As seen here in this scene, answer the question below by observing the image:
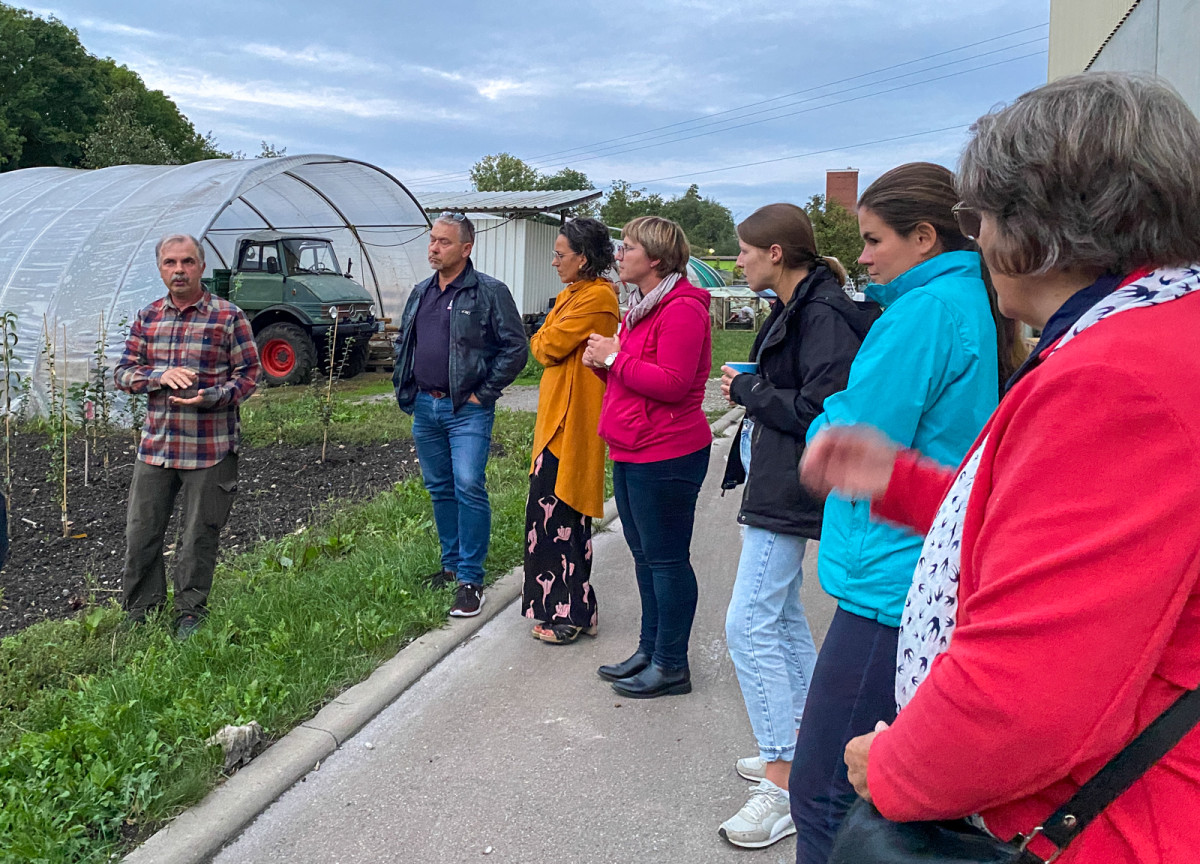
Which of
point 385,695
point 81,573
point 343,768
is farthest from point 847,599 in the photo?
point 81,573

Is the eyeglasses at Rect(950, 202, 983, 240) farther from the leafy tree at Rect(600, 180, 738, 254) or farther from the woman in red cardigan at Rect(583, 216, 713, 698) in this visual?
the leafy tree at Rect(600, 180, 738, 254)

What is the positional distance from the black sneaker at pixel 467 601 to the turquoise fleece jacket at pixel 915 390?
320 centimetres

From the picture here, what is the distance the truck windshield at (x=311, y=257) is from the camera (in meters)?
16.9

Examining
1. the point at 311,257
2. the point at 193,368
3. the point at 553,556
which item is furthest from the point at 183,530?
the point at 311,257

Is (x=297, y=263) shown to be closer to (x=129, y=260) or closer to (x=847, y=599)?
(x=129, y=260)

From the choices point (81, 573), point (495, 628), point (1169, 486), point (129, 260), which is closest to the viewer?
point (1169, 486)

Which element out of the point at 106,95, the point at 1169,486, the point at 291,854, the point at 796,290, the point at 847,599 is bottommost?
the point at 291,854

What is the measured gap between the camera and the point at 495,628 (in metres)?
5.20

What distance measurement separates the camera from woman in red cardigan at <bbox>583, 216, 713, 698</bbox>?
4.10 meters

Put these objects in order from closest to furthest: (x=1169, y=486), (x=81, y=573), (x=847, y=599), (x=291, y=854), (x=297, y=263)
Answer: (x=1169, y=486) → (x=847, y=599) → (x=291, y=854) → (x=81, y=573) → (x=297, y=263)

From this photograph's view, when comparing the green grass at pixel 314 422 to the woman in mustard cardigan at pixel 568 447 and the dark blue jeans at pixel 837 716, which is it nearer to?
the woman in mustard cardigan at pixel 568 447

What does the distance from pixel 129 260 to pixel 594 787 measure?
11112mm

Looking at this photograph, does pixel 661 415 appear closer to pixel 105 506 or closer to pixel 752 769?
pixel 752 769

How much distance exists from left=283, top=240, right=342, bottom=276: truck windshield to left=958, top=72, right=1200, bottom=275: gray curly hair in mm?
16700
